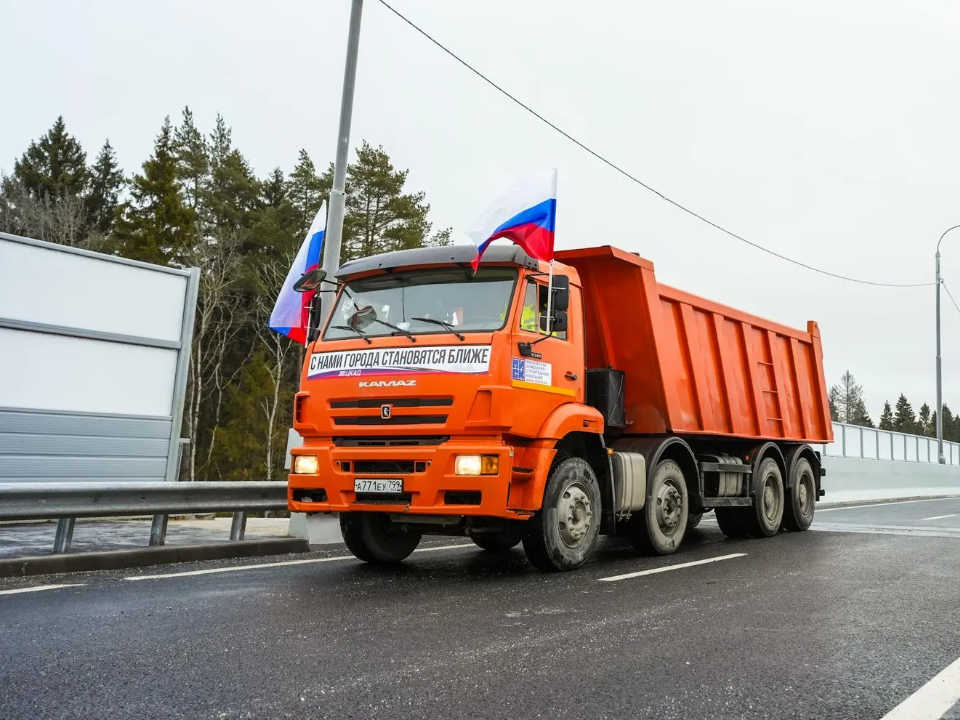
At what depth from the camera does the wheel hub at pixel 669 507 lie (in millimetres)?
9773

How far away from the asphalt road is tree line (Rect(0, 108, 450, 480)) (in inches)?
1278

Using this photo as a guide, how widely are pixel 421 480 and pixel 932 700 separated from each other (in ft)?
13.4

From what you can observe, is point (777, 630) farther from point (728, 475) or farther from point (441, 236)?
point (441, 236)

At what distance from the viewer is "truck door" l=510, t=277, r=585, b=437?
751cm

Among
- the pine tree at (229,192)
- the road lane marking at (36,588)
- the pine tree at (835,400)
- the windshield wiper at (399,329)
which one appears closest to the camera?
the road lane marking at (36,588)

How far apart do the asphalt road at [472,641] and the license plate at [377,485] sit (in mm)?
752

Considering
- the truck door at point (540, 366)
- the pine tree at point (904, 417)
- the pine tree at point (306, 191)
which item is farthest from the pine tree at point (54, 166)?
the pine tree at point (904, 417)

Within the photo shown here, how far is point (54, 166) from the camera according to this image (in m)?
47.8

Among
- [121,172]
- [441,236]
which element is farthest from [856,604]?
[121,172]

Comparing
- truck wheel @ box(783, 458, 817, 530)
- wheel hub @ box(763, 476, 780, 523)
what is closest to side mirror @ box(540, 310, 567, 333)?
wheel hub @ box(763, 476, 780, 523)

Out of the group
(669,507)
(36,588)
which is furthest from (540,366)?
(36,588)

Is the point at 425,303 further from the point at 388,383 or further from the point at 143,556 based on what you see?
the point at 143,556

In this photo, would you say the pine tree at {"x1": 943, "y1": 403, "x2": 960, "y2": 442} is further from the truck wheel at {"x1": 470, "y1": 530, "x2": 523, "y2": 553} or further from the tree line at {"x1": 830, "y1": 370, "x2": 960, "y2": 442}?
the truck wheel at {"x1": 470, "y1": 530, "x2": 523, "y2": 553}

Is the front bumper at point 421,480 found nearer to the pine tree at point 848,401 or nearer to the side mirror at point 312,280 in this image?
the side mirror at point 312,280
